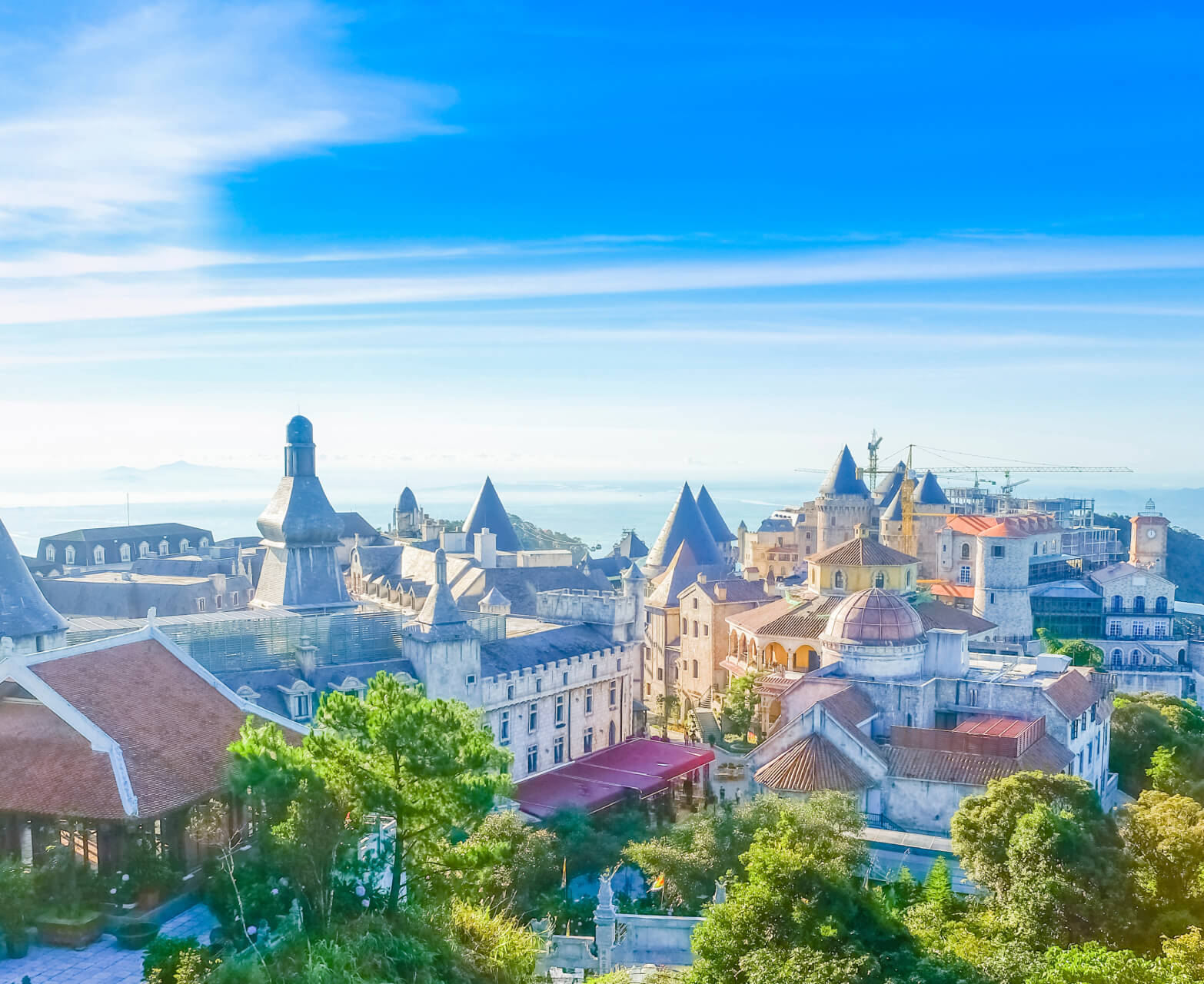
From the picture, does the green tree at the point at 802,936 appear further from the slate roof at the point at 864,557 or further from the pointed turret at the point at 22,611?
the slate roof at the point at 864,557

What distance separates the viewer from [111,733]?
25125mm

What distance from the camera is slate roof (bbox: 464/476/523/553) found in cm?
8212

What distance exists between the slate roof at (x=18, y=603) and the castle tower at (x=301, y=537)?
571 inches

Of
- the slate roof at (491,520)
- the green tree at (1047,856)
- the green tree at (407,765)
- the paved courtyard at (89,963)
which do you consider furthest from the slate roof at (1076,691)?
the slate roof at (491,520)

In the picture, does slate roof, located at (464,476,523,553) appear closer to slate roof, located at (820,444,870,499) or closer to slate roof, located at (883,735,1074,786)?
slate roof, located at (820,444,870,499)

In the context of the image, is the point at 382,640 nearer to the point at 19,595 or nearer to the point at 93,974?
the point at 19,595

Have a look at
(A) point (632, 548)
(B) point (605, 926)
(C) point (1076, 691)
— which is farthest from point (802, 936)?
(A) point (632, 548)

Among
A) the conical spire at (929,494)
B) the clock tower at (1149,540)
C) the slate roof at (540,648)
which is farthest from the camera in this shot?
the conical spire at (929,494)

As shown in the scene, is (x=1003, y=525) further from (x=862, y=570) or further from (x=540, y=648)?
(x=540, y=648)

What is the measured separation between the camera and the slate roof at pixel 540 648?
45.7 meters

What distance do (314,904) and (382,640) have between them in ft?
81.2

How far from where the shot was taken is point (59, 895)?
73.5 ft

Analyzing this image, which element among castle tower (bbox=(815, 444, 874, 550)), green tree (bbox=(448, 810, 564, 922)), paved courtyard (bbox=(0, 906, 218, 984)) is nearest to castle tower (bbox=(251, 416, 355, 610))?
green tree (bbox=(448, 810, 564, 922))

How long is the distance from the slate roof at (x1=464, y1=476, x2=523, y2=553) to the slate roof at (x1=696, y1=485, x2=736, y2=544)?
14381 mm
